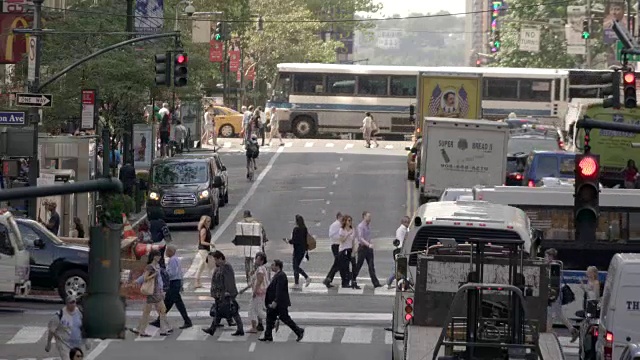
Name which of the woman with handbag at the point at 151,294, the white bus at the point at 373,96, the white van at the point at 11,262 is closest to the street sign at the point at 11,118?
the white van at the point at 11,262

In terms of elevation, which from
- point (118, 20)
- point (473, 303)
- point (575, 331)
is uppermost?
point (118, 20)

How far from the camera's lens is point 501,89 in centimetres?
7488

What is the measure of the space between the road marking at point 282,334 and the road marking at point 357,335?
1.05 m

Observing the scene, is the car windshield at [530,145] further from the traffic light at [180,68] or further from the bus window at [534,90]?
the bus window at [534,90]

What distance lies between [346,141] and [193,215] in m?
29.3

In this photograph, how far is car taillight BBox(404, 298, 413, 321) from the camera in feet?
65.9

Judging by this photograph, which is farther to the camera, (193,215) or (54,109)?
(54,109)

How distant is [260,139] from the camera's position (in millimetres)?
71688

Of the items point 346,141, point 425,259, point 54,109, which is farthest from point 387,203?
point 425,259

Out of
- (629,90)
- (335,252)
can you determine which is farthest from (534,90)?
(629,90)

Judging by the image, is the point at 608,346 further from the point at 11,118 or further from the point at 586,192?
the point at 11,118

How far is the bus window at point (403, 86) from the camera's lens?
74375 millimetres

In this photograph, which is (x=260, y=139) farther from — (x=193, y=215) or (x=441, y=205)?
(x=441, y=205)

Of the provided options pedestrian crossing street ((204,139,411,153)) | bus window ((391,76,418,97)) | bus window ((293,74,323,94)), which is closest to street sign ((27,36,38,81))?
pedestrian crossing street ((204,139,411,153))
